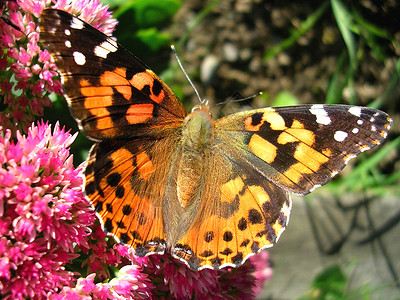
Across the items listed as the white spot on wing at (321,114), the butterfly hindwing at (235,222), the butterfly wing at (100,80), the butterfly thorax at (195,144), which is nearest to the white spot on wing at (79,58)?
the butterfly wing at (100,80)

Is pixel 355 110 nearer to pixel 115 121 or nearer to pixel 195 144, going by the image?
pixel 195 144

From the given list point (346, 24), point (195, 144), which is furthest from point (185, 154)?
point (346, 24)

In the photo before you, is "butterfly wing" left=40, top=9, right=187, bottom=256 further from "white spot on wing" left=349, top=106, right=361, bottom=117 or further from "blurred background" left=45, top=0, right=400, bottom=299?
"blurred background" left=45, top=0, right=400, bottom=299

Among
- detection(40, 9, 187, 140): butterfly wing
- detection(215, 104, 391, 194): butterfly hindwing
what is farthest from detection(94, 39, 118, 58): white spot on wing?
detection(215, 104, 391, 194): butterfly hindwing

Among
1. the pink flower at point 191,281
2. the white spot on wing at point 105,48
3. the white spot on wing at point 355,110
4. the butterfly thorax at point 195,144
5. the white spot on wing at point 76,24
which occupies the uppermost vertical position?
the white spot on wing at point 76,24

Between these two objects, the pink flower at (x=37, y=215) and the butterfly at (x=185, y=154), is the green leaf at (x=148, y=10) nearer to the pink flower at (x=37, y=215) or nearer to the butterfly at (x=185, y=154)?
the butterfly at (x=185, y=154)

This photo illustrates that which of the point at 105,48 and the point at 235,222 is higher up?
the point at 105,48

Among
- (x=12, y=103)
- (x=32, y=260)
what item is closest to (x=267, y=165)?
(x=32, y=260)
